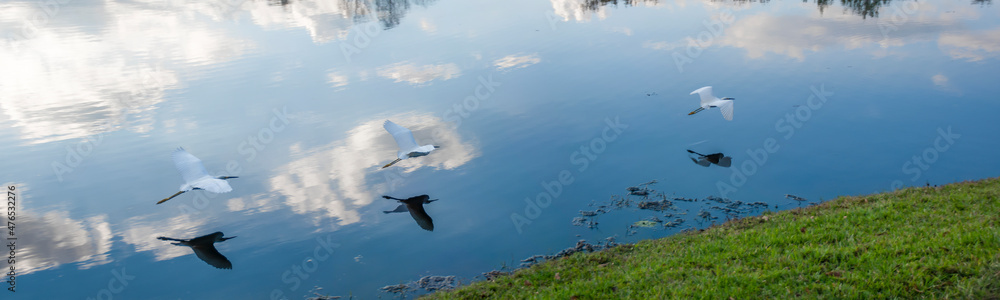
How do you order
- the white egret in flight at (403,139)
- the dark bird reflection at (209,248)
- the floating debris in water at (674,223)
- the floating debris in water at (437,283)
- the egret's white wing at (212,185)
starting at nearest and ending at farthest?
1. the floating debris in water at (437,283)
2. the dark bird reflection at (209,248)
3. the floating debris in water at (674,223)
4. the egret's white wing at (212,185)
5. the white egret in flight at (403,139)

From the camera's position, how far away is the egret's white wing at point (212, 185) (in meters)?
9.96

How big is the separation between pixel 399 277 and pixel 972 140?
11.7m

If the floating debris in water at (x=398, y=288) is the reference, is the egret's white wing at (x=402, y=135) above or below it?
above

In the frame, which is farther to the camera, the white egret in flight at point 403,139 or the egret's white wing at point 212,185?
the white egret in flight at point 403,139

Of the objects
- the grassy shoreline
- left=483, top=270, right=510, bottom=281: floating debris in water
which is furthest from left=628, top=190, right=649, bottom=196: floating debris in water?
left=483, top=270, right=510, bottom=281: floating debris in water

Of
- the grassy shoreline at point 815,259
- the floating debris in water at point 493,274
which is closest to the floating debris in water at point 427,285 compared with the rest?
the floating debris in water at point 493,274

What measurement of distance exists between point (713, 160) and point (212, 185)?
9.13m

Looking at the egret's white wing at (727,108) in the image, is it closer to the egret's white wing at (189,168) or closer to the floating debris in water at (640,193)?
the floating debris in water at (640,193)

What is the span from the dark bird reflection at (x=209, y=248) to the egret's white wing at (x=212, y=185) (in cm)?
85

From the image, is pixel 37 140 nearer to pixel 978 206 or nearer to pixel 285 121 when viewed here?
pixel 285 121

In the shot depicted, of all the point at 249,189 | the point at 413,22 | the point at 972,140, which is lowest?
the point at 972,140

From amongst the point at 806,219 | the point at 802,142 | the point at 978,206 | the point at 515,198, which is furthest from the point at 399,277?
the point at 802,142

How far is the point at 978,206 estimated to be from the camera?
800 centimetres

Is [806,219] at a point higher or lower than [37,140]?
lower
